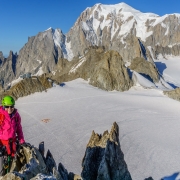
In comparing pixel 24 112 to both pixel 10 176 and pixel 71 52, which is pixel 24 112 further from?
pixel 71 52

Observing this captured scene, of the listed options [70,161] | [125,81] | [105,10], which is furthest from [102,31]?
[70,161]

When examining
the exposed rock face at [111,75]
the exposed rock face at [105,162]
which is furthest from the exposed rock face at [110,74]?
the exposed rock face at [105,162]

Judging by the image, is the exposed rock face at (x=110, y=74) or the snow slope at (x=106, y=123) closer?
the snow slope at (x=106, y=123)

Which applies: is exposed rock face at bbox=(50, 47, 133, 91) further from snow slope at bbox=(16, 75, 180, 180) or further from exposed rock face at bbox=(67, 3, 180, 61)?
exposed rock face at bbox=(67, 3, 180, 61)

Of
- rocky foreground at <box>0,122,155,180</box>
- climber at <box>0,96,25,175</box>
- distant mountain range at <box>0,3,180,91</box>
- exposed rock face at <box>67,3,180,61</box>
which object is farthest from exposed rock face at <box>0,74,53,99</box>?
distant mountain range at <box>0,3,180,91</box>

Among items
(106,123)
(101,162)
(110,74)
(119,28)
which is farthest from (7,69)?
(101,162)

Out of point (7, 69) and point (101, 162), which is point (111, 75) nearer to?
point (101, 162)

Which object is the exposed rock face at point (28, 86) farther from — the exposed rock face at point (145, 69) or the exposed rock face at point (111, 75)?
the exposed rock face at point (145, 69)
